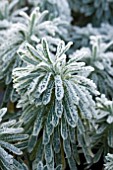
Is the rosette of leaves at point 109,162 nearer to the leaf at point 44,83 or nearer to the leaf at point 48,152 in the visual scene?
the leaf at point 48,152

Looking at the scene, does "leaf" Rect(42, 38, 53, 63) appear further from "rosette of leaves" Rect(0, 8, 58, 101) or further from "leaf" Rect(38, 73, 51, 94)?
"rosette of leaves" Rect(0, 8, 58, 101)

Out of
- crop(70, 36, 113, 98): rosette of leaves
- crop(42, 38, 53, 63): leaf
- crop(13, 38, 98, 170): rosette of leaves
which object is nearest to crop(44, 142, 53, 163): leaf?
crop(13, 38, 98, 170): rosette of leaves

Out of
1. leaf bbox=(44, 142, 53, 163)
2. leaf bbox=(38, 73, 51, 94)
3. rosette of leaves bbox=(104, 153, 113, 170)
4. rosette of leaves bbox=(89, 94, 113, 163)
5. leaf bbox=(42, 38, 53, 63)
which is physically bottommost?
rosette of leaves bbox=(104, 153, 113, 170)

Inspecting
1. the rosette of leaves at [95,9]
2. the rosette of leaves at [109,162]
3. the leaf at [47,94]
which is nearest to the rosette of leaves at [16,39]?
the leaf at [47,94]

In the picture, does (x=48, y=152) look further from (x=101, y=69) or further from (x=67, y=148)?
(x=101, y=69)

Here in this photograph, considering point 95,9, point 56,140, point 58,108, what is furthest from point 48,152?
point 95,9
